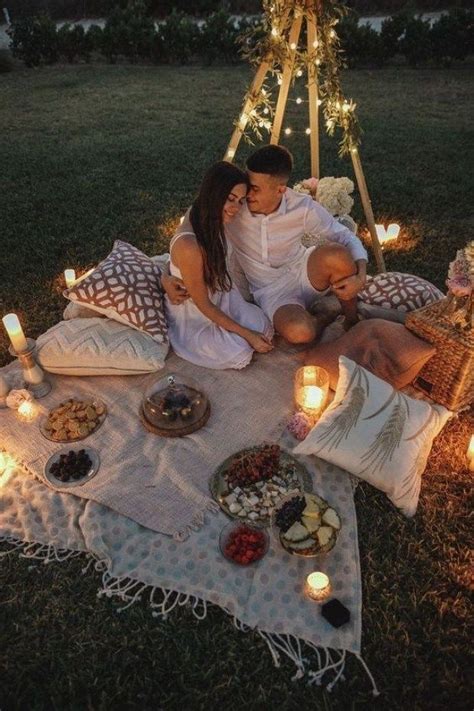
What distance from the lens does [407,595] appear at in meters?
2.64

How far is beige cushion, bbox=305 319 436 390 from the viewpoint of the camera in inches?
137

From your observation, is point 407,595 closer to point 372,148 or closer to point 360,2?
point 372,148

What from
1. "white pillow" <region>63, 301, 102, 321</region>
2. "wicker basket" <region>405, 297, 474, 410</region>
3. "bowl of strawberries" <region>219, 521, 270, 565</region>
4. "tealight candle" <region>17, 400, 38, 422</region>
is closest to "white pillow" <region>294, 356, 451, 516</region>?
"wicker basket" <region>405, 297, 474, 410</region>

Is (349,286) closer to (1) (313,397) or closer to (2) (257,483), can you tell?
(1) (313,397)

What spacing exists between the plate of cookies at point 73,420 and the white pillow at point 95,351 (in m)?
0.31

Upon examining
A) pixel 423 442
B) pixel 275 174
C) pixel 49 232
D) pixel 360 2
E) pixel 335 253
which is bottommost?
pixel 423 442

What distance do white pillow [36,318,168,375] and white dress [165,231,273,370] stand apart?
9.5 inches

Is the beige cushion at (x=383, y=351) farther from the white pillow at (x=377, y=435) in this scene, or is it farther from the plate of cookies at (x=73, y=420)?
the plate of cookies at (x=73, y=420)

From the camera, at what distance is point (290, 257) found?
4148mm

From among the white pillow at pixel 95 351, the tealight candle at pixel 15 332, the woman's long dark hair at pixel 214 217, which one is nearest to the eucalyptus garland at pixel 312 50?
the woman's long dark hair at pixel 214 217

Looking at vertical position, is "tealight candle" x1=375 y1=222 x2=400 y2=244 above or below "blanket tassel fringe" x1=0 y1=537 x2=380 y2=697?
above

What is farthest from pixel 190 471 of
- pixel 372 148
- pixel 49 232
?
pixel 372 148

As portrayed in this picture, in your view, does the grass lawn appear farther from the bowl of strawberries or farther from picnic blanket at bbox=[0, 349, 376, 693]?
the bowl of strawberries

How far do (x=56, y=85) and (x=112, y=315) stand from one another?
9.88 m
